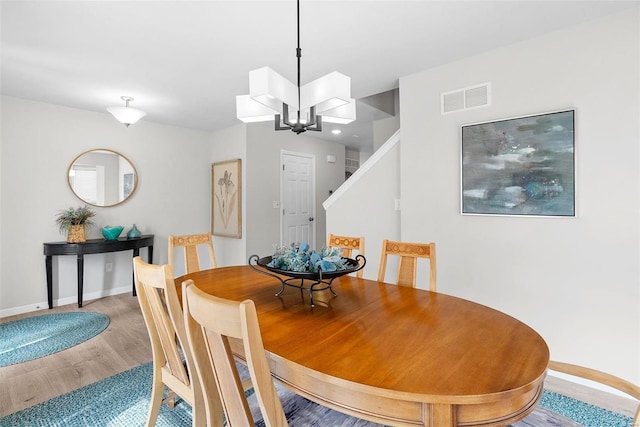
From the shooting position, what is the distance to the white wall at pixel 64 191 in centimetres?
352

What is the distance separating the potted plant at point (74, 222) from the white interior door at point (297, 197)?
8.68 ft

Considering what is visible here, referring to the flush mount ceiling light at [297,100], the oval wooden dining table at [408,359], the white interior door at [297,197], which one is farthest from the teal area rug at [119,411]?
the white interior door at [297,197]

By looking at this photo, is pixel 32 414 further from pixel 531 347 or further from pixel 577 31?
pixel 577 31

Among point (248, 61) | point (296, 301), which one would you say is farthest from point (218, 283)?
point (248, 61)

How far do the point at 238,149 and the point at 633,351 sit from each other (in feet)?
15.0

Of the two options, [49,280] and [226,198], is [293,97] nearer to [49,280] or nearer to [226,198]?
[226,198]

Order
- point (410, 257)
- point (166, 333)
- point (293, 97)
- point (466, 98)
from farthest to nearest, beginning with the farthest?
point (466, 98) < point (410, 257) < point (293, 97) < point (166, 333)

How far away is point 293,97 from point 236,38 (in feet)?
3.26

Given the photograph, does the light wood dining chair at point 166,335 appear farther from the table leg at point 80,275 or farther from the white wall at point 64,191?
the white wall at point 64,191

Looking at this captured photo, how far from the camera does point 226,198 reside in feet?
16.0

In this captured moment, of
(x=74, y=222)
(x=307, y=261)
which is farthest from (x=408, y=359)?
(x=74, y=222)

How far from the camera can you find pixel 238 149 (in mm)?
4738

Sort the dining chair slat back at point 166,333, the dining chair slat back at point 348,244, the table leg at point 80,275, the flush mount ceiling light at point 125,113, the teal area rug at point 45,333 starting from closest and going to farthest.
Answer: the dining chair slat back at point 166,333, the dining chair slat back at point 348,244, the teal area rug at point 45,333, the flush mount ceiling light at point 125,113, the table leg at point 80,275

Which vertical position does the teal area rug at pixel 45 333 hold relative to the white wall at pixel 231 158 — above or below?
below
